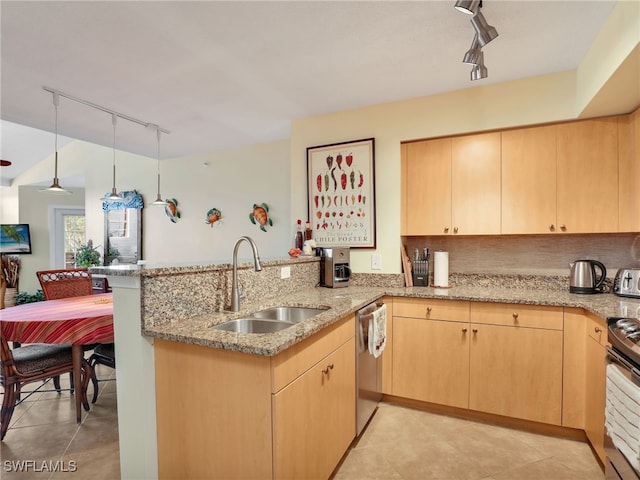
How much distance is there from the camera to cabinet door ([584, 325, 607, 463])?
1796mm

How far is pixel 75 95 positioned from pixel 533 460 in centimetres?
405

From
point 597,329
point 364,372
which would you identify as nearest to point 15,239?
point 364,372

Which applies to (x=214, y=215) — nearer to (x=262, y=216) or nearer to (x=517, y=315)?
(x=262, y=216)

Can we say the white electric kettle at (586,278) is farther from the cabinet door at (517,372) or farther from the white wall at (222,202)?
the white wall at (222,202)

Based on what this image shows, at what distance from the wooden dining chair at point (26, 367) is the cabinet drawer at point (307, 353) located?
6.52 ft

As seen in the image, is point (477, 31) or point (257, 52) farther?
point (257, 52)

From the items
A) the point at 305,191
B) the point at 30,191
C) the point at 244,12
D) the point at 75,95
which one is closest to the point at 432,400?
the point at 305,191

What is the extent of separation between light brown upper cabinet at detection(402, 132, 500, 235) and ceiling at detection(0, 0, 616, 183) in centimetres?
44

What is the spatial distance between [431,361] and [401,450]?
645 millimetres

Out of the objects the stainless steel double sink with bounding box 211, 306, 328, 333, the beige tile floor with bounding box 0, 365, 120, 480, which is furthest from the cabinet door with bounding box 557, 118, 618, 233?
the beige tile floor with bounding box 0, 365, 120, 480

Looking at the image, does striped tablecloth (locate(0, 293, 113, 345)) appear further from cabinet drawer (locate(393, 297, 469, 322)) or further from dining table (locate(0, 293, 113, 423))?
cabinet drawer (locate(393, 297, 469, 322))

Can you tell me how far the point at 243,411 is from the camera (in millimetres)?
1307

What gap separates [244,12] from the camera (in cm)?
167

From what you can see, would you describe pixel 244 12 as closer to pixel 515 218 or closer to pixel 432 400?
pixel 515 218
